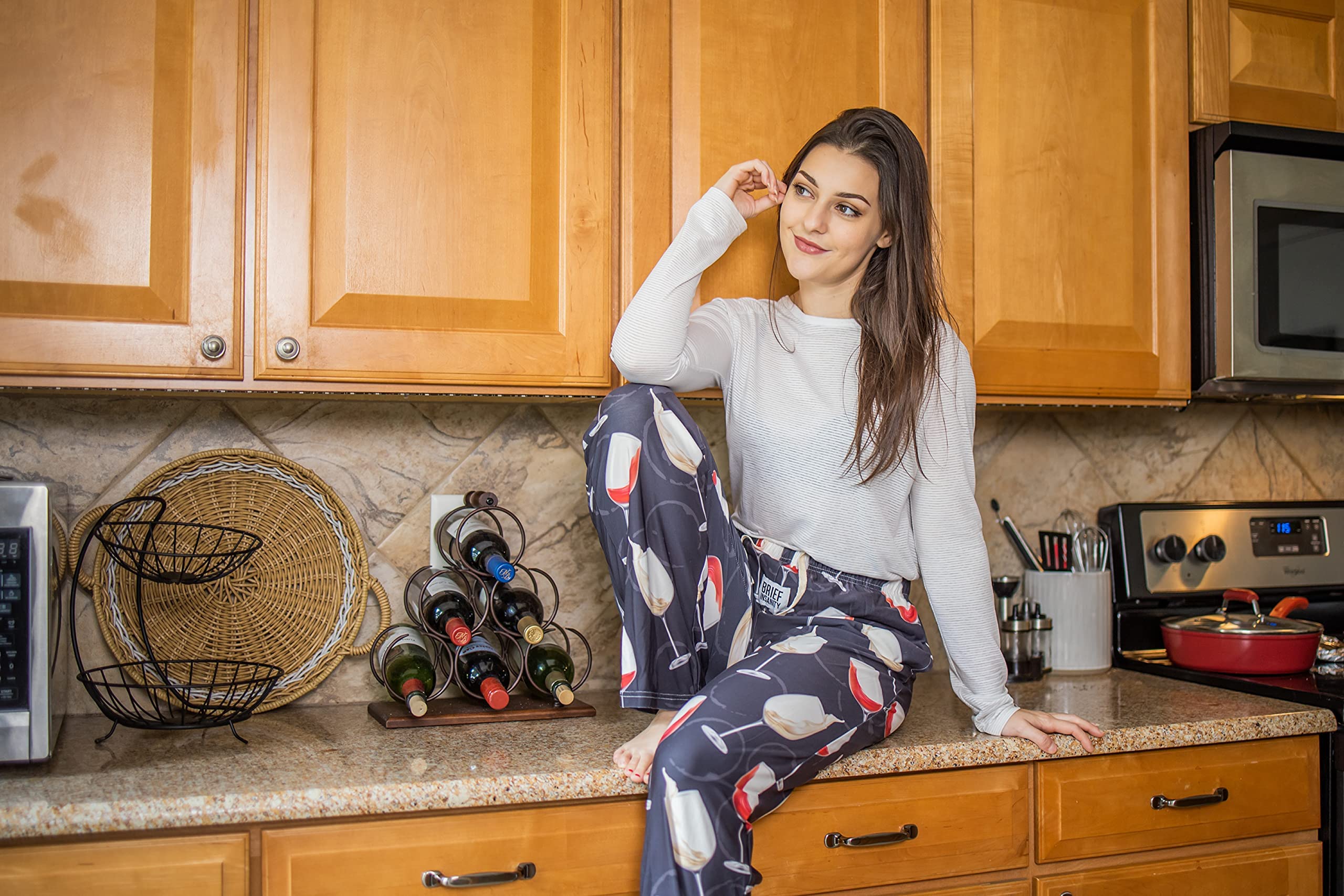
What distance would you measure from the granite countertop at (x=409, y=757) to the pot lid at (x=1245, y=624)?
0.13 metres

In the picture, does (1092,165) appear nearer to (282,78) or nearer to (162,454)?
(282,78)

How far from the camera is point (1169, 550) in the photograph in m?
2.09

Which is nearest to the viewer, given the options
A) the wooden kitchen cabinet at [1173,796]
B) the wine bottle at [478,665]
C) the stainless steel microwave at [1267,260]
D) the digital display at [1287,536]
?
the wooden kitchen cabinet at [1173,796]

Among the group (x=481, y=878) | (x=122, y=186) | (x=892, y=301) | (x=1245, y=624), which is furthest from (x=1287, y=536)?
(x=122, y=186)

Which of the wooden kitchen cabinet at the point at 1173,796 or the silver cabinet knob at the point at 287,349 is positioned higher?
the silver cabinet knob at the point at 287,349

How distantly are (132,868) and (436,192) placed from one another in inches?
35.6

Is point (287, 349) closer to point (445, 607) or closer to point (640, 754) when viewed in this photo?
point (445, 607)

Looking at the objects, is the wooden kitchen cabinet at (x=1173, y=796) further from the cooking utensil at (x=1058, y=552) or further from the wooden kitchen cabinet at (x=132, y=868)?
the wooden kitchen cabinet at (x=132, y=868)

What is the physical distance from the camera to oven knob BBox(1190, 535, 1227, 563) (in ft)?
6.95

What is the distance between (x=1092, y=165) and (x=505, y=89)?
986mm

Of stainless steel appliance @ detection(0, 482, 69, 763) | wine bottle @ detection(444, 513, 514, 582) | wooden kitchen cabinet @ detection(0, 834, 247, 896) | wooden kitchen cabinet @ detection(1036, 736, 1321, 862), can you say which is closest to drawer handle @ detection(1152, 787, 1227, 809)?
wooden kitchen cabinet @ detection(1036, 736, 1321, 862)

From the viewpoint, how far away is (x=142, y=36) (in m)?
1.37

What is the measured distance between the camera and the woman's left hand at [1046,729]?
1465 millimetres

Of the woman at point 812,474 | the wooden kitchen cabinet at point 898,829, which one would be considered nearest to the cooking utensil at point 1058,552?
the woman at point 812,474
